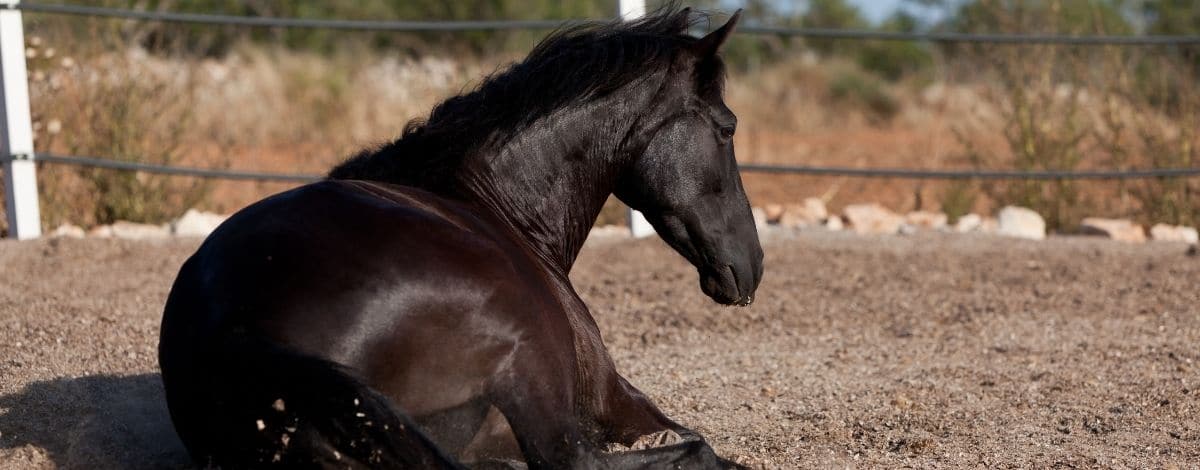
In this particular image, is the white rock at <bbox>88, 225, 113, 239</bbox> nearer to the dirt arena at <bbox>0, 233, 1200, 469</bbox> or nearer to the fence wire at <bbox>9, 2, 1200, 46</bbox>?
the dirt arena at <bbox>0, 233, 1200, 469</bbox>

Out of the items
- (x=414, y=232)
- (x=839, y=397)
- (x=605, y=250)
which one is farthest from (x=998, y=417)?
(x=605, y=250)

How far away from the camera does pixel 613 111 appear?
3695 mm

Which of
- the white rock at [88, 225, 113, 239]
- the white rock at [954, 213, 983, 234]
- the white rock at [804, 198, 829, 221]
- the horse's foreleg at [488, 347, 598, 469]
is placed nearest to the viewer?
the horse's foreleg at [488, 347, 598, 469]

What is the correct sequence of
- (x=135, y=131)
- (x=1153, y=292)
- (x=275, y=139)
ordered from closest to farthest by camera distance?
(x=1153, y=292) < (x=135, y=131) < (x=275, y=139)

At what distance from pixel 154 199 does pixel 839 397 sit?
5.42 m

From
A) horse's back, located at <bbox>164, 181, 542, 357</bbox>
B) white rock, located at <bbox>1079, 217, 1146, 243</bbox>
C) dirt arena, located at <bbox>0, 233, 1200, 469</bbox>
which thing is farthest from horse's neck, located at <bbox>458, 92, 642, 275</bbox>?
white rock, located at <bbox>1079, 217, 1146, 243</bbox>

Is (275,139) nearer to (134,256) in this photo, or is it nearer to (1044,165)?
(134,256)

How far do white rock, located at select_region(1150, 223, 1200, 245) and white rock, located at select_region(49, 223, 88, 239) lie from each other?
685cm

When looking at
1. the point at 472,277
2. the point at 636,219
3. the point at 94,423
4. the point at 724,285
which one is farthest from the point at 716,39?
the point at 636,219

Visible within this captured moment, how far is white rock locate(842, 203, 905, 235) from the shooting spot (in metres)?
8.73

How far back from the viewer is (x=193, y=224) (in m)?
8.04

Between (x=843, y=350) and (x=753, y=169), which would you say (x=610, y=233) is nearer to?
(x=753, y=169)

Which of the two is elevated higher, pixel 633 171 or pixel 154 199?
pixel 633 171

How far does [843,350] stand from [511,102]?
2521 mm
